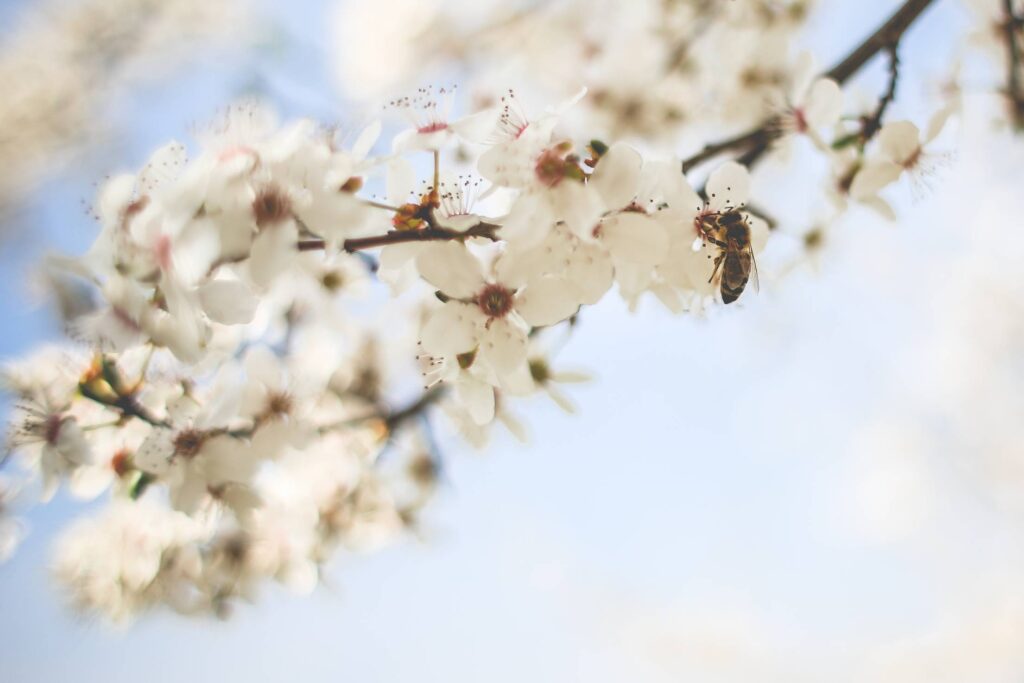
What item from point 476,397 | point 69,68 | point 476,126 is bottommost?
point 476,397

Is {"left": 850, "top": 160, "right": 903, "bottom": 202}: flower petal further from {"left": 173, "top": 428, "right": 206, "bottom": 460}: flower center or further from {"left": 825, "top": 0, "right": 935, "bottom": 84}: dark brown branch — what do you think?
{"left": 173, "top": 428, "right": 206, "bottom": 460}: flower center

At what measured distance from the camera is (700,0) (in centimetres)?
205

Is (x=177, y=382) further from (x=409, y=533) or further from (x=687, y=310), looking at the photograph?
(x=409, y=533)

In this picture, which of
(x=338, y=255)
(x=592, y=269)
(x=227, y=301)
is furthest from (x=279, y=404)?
(x=592, y=269)

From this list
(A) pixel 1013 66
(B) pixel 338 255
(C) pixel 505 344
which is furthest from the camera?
(A) pixel 1013 66

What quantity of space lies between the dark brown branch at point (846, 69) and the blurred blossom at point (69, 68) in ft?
11.4

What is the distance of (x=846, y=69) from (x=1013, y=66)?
45 cm

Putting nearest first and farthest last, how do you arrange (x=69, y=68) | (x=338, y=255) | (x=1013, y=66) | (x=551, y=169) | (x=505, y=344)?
(x=551, y=169) < (x=505, y=344) < (x=338, y=255) < (x=1013, y=66) < (x=69, y=68)

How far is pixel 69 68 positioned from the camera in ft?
12.4

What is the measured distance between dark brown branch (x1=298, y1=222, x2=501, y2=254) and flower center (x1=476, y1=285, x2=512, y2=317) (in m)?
0.06

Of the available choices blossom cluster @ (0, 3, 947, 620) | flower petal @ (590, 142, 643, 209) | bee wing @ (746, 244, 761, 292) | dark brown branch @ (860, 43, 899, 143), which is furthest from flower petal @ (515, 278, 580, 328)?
dark brown branch @ (860, 43, 899, 143)

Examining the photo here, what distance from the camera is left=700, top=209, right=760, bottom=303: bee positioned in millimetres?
789

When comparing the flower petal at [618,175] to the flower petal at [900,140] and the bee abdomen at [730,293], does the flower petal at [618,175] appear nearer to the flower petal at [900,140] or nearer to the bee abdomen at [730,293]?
the bee abdomen at [730,293]

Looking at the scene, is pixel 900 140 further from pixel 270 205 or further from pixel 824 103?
pixel 270 205
